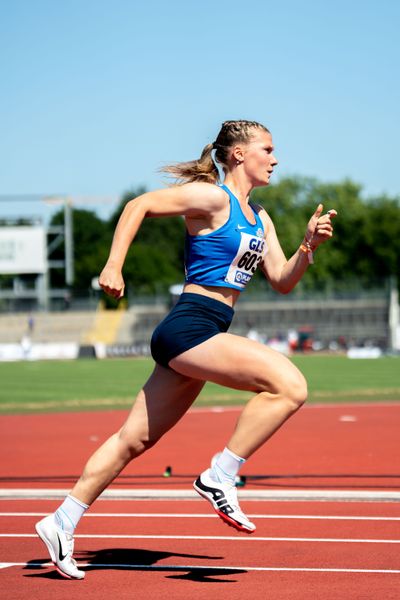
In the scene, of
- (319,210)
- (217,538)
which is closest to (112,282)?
(319,210)

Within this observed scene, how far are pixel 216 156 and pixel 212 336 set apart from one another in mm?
1085

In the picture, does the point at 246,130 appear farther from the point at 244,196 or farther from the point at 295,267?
the point at 295,267

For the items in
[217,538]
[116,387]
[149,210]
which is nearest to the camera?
[149,210]

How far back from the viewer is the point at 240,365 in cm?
564

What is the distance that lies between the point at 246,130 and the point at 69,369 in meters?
36.4

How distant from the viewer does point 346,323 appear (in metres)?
70.2

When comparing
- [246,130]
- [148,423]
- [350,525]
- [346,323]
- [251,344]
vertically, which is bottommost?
[346,323]

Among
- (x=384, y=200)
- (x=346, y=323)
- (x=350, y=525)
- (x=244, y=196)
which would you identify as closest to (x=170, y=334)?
(x=244, y=196)

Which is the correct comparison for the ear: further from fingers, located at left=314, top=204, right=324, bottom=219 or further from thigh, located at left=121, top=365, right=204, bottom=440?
thigh, located at left=121, top=365, right=204, bottom=440

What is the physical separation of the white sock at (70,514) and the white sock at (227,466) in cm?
77

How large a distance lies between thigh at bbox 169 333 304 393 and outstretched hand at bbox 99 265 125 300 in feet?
1.80

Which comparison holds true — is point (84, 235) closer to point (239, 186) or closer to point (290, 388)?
point (239, 186)

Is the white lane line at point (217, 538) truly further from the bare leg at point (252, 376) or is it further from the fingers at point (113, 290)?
the fingers at point (113, 290)

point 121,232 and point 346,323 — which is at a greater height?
point 121,232
